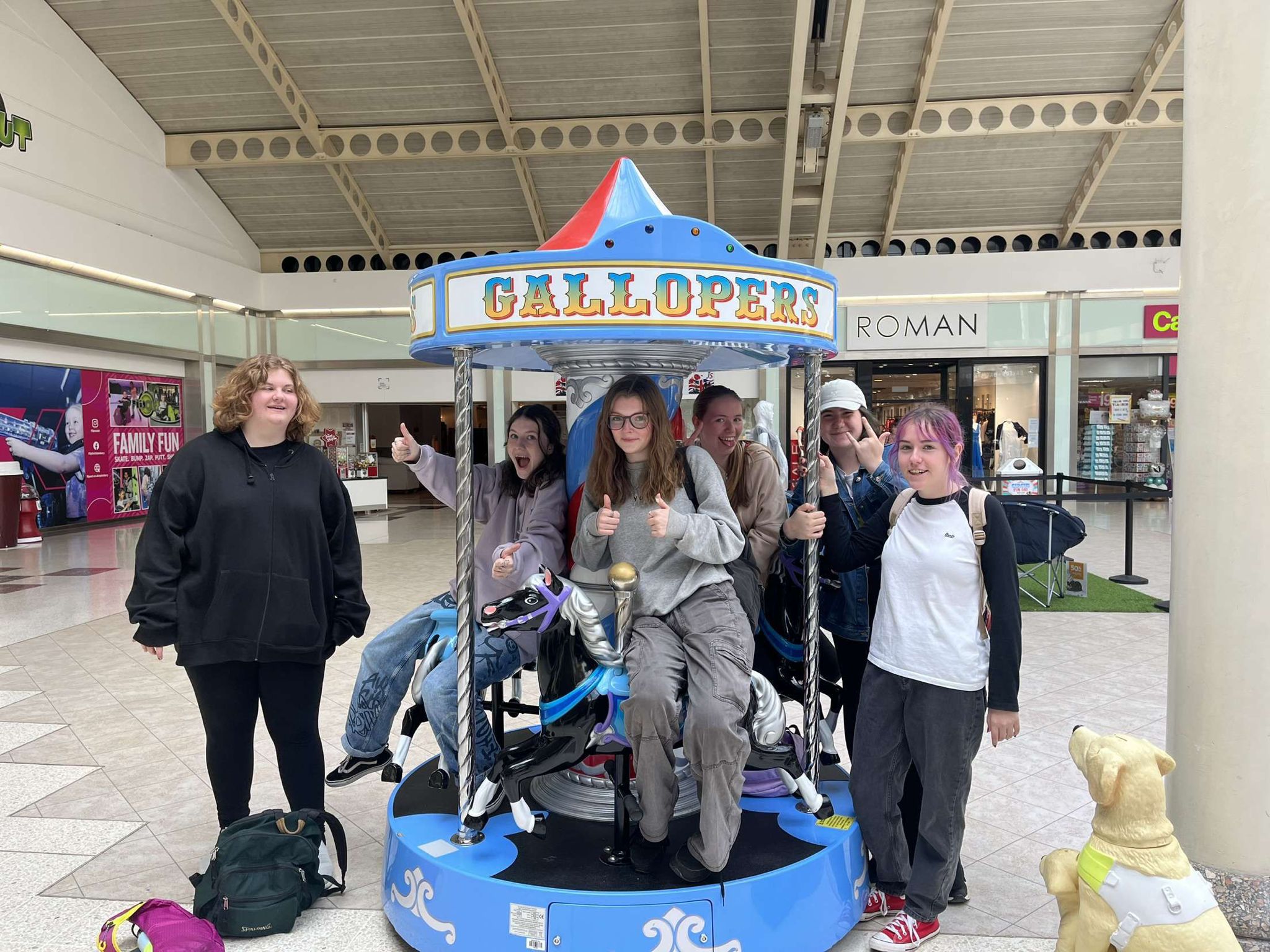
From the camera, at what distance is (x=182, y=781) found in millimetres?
3977

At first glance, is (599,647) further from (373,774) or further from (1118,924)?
(373,774)

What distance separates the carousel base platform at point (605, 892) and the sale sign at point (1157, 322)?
16880mm

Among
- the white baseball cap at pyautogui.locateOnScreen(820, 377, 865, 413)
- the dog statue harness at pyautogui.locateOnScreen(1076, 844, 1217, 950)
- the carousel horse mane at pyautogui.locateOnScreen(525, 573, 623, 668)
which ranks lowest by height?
the dog statue harness at pyautogui.locateOnScreen(1076, 844, 1217, 950)

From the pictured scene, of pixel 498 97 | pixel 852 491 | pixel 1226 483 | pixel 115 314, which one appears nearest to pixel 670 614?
pixel 852 491

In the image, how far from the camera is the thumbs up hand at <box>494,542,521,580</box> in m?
2.74

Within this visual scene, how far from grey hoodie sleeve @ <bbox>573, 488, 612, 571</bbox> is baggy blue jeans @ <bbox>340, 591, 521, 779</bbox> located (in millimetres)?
416

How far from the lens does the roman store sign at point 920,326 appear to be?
1672cm

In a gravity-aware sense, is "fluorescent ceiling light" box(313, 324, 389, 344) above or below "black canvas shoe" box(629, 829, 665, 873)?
above

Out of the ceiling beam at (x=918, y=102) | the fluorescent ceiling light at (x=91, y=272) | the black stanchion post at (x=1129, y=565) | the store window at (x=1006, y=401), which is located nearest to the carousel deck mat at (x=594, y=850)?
the black stanchion post at (x=1129, y=565)

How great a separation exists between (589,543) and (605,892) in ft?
3.32

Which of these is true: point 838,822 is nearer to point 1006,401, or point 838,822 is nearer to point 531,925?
point 531,925

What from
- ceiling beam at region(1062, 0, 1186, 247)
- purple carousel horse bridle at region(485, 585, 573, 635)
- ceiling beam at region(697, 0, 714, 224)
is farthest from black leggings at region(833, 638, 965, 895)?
ceiling beam at region(1062, 0, 1186, 247)

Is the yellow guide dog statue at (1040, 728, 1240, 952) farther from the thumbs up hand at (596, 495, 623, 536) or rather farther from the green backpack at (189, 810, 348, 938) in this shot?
the green backpack at (189, 810, 348, 938)

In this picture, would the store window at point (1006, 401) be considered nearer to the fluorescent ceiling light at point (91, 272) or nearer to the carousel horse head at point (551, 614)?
the fluorescent ceiling light at point (91, 272)
